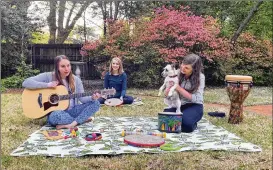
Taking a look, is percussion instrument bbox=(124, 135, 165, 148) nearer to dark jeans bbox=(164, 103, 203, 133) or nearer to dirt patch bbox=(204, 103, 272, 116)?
dark jeans bbox=(164, 103, 203, 133)

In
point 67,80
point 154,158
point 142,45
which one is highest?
point 142,45

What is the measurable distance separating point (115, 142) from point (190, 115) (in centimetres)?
93

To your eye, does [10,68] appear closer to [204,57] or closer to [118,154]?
[204,57]

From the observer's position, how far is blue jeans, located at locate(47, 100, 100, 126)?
3.46m

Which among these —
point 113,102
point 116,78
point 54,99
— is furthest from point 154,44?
point 54,99

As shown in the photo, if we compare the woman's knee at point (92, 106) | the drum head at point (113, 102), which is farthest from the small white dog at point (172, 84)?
the drum head at point (113, 102)

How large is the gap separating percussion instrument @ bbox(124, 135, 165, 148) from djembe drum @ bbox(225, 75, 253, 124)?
1390 millimetres

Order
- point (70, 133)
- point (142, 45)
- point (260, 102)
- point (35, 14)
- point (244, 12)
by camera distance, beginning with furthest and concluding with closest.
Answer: point (244, 12)
point (35, 14)
point (142, 45)
point (260, 102)
point (70, 133)

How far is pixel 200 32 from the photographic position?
761 centimetres

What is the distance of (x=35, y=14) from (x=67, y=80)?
5.61m

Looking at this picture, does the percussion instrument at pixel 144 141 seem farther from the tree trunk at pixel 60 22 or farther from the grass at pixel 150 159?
the tree trunk at pixel 60 22

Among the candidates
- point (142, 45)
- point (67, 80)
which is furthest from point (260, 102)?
point (67, 80)

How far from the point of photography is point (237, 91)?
4.01m

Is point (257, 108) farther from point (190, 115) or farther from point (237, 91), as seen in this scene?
point (190, 115)
